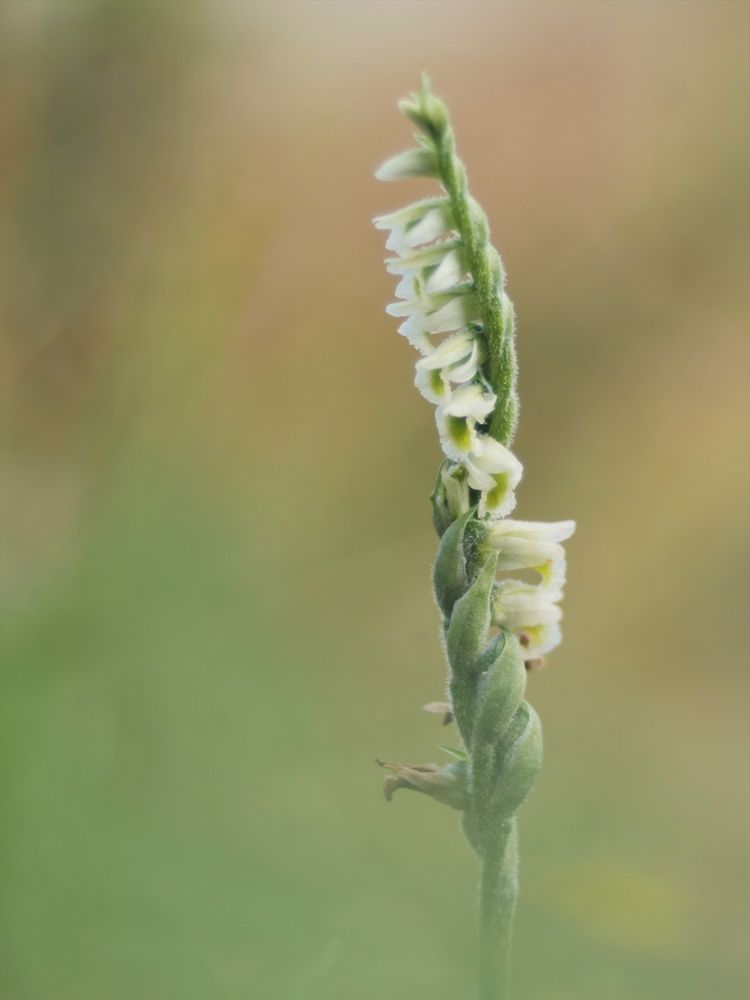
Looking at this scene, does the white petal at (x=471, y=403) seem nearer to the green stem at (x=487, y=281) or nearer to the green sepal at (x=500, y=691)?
the green stem at (x=487, y=281)

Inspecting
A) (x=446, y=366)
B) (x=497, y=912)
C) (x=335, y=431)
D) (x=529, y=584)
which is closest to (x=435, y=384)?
(x=446, y=366)

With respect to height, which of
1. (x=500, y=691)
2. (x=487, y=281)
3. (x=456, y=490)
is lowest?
(x=500, y=691)

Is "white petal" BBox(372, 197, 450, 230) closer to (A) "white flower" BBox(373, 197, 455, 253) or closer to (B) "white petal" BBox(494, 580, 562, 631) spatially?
(A) "white flower" BBox(373, 197, 455, 253)

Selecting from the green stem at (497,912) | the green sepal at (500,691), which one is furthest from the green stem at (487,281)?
the green stem at (497,912)

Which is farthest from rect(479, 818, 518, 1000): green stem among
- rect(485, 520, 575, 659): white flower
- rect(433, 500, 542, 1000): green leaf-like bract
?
rect(485, 520, 575, 659): white flower

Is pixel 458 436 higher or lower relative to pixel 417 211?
lower

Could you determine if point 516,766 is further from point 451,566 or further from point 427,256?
point 427,256
